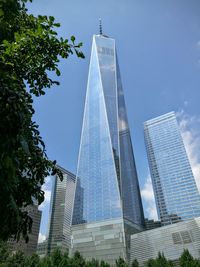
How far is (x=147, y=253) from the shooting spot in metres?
67.2

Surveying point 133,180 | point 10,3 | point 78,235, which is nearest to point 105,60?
point 133,180

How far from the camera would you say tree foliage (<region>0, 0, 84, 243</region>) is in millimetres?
2943

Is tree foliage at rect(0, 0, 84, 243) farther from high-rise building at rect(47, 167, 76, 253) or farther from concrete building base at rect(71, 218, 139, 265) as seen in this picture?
high-rise building at rect(47, 167, 76, 253)

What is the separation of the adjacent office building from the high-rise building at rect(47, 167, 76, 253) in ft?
255

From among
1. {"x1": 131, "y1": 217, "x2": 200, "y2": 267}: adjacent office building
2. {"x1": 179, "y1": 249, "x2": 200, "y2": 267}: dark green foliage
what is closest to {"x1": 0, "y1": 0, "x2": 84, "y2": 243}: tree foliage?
{"x1": 179, "y1": 249, "x2": 200, "y2": 267}: dark green foliage

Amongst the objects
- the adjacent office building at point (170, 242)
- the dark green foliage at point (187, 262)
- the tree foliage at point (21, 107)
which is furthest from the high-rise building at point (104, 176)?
the tree foliage at point (21, 107)

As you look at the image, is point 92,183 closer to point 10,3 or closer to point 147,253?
point 147,253

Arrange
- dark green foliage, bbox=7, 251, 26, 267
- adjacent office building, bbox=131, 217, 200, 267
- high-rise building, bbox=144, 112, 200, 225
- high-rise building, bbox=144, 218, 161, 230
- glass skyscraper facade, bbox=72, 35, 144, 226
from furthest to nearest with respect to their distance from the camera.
Result: high-rise building, bbox=144, 112, 200, 225
high-rise building, bbox=144, 218, 161, 230
glass skyscraper facade, bbox=72, 35, 144, 226
adjacent office building, bbox=131, 217, 200, 267
dark green foliage, bbox=7, 251, 26, 267

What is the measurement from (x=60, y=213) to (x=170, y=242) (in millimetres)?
117274

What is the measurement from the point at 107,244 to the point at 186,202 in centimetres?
6394

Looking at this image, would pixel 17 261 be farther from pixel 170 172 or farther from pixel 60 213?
pixel 60 213

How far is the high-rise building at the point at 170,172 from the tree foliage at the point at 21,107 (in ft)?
428

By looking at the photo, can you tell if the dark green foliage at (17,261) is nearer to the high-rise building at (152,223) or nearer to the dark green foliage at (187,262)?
the dark green foliage at (187,262)

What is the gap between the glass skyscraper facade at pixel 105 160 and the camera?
84.6 m
